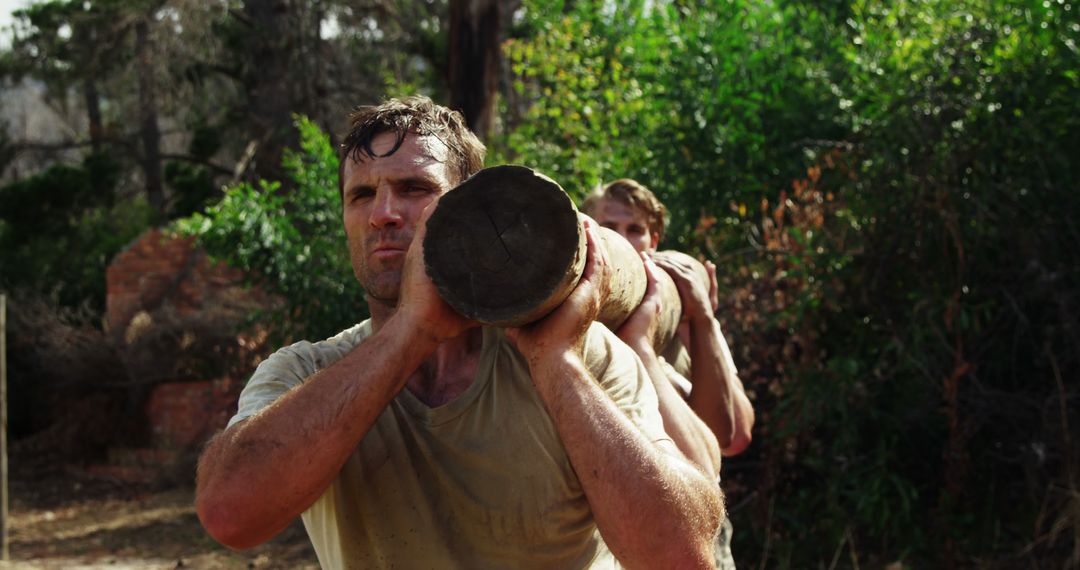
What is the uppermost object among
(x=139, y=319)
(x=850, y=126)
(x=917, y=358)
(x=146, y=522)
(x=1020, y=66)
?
(x=1020, y=66)

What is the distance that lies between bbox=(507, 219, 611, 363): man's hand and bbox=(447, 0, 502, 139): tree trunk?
302 inches

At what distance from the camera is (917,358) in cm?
611

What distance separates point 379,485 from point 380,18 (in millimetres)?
13441

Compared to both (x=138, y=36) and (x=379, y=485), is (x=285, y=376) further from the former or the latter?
(x=138, y=36)

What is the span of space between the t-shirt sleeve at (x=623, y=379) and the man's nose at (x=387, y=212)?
18.1 inches

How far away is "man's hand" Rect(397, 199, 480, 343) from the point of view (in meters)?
2.14

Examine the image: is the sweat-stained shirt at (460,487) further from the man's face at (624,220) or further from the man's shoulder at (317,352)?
the man's face at (624,220)

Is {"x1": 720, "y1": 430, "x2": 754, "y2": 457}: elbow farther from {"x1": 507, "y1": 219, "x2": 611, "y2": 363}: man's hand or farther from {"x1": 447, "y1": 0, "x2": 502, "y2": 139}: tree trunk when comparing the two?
{"x1": 447, "y1": 0, "x2": 502, "y2": 139}: tree trunk

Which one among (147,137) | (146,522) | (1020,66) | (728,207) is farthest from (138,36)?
(1020,66)

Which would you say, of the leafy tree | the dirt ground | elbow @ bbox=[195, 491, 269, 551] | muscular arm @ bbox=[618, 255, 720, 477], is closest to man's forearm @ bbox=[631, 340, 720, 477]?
muscular arm @ bbox=[618, 255, 720, 477]

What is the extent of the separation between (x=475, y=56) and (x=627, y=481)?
8194 mm

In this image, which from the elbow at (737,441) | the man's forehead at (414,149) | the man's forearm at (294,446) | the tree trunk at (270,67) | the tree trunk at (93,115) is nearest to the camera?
the man's forearm at (294,446)

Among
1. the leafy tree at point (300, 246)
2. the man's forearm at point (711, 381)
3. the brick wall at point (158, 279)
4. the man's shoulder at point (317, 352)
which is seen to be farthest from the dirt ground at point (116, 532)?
the man's shoulder at point (317, 352)

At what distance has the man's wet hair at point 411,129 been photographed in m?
2.46
